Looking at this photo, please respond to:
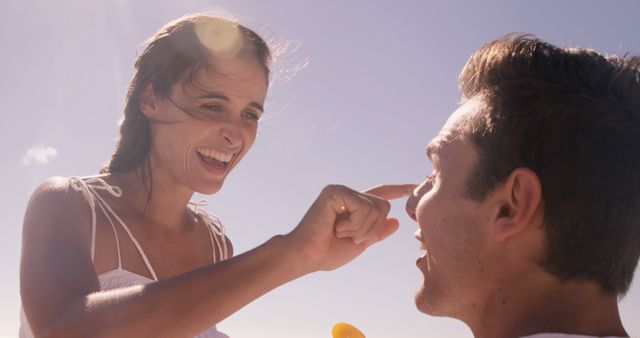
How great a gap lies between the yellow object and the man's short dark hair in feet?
3.08

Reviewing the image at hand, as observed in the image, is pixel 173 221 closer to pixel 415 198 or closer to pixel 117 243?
pixel 117 243

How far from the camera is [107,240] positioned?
3.26 meters

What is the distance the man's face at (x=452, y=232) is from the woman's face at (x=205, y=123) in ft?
5.26

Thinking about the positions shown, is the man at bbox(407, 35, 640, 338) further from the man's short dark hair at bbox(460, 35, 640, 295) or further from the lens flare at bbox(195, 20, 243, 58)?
the lens flare at bbox(195, 20, 243, 58)

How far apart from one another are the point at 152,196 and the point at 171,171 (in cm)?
22

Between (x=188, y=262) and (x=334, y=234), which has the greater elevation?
(x=334, y=234)

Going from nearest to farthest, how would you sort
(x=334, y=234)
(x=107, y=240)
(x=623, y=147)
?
(x=623, y=147) < (x=334, y=234) < (x=107, y=240)

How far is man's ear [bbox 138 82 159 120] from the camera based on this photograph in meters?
3.66

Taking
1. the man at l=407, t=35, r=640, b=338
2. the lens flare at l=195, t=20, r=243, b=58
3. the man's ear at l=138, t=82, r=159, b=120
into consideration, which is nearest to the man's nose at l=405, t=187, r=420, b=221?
the man at l=407, t=35, r=640, b=338

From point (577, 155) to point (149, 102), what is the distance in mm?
2541

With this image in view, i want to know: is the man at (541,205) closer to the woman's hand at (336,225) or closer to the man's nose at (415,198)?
the man's nose at (415,198)

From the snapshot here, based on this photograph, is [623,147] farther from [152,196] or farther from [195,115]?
[152,196]

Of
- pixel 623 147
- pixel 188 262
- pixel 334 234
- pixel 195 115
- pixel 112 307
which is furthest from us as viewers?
pixel 188 262

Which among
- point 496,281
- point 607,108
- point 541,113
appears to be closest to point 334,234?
point 496,281
